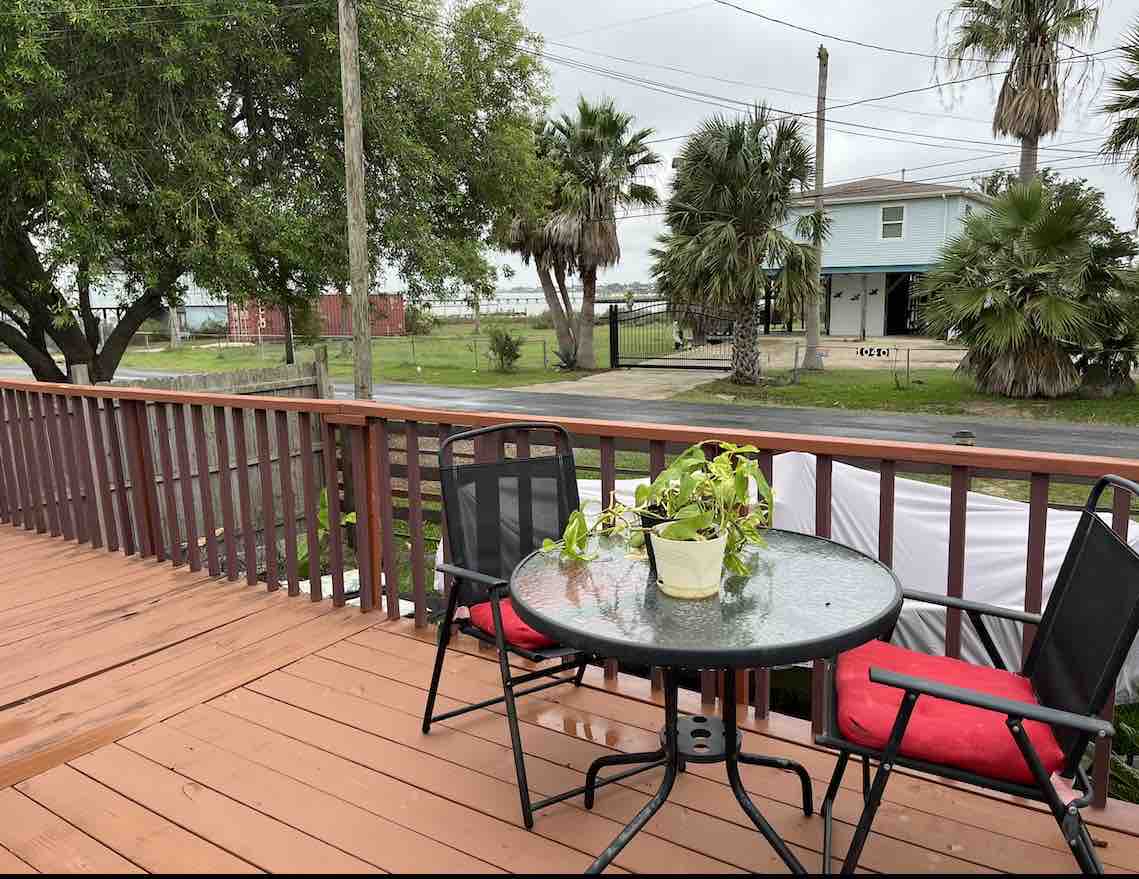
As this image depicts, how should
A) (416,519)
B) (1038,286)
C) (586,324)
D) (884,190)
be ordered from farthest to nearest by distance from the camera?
(884,190) < (586,324) < (1038,286) < (416,519)

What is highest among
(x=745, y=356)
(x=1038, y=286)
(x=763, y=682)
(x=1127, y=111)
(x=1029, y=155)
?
(x=1029, y=155)

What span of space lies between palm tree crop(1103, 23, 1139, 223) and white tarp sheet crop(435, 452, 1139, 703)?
9548 millimetres

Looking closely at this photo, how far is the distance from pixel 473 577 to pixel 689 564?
0.68 metres

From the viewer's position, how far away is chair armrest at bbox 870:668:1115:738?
4.58 feet

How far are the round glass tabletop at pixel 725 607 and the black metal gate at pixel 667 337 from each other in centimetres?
1897

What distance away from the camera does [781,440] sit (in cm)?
238

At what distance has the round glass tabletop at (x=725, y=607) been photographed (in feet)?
5.23

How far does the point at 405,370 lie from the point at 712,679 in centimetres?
2082

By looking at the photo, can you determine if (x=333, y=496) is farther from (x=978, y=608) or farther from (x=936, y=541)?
(x=936, y=541)

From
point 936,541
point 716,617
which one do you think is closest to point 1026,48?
point 936,541

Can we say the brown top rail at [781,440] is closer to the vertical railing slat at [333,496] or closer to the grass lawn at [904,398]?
the vertical railing slat at [333,496]

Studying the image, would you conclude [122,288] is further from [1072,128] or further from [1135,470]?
[1072,128]

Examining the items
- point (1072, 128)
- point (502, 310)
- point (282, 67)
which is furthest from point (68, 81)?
point (502, 310)

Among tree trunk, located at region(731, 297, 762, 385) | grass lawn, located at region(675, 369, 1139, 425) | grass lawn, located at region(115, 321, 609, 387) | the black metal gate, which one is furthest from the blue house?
tree trunk, located at region(731, 297, 762, 385)
